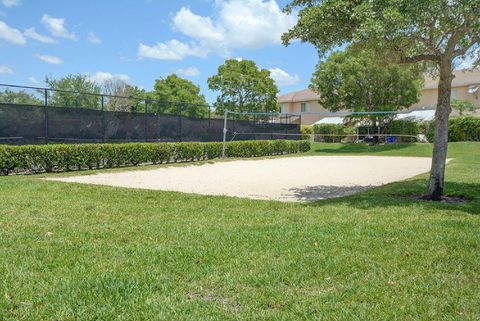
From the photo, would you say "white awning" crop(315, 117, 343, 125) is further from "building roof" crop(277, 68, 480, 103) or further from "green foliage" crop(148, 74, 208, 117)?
"green foliage" crop(148, 74, 208, 117)

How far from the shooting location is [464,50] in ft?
27.2

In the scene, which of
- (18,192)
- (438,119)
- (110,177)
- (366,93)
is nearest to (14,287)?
(18,192)

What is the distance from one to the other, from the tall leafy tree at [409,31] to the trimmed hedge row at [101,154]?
8.14 metres

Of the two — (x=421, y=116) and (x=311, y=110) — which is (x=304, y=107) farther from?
(x=421, y=116)

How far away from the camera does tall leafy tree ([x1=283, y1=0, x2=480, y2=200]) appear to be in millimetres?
6980

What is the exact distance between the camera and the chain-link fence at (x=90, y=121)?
45.5ft

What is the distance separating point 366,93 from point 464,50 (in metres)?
22.3

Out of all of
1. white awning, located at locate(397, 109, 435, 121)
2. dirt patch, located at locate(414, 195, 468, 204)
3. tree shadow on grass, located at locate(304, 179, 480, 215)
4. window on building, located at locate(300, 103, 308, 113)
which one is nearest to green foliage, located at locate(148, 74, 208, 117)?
window on building, located at locate(300, 103, 308, 113)

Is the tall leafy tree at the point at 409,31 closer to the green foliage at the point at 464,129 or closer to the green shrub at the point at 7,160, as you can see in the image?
the green shrub at the point at 7,160

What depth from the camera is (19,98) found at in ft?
46.9

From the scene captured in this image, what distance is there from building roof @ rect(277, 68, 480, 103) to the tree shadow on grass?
93.7ft

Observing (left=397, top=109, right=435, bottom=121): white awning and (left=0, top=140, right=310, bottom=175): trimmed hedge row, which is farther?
(left=397, top=109, right=435, bottom=121): white awning

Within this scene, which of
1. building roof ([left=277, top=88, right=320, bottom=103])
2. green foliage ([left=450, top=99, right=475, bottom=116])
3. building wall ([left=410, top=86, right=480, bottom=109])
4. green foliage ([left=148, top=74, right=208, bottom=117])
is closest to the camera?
green foliage ([left=450, top=99, right=475, bottom=116])

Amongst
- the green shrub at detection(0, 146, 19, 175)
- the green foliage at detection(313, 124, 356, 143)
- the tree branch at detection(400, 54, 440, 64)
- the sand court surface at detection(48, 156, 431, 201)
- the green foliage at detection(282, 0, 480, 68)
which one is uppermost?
the green foliage at detection(282, 0, 480, 68)
